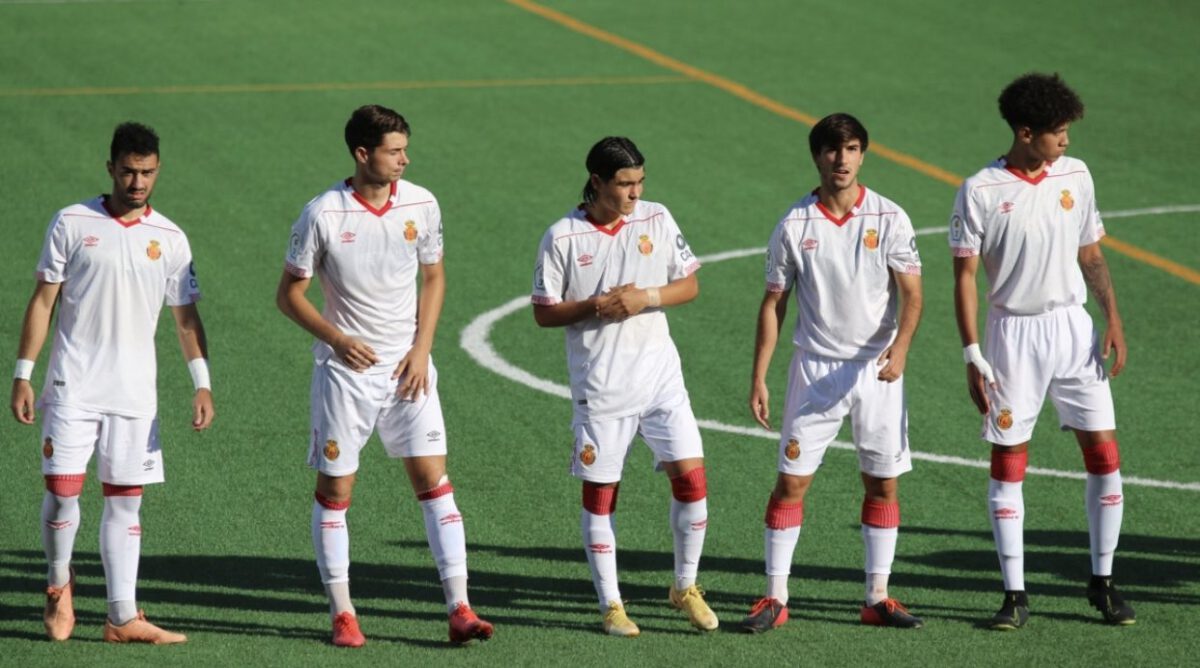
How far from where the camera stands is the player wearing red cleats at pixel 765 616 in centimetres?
836

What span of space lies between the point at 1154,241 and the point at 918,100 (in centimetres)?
611

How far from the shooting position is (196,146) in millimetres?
19531

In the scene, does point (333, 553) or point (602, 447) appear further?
point (602, 447)

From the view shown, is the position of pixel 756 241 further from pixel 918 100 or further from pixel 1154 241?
pixel 918 100

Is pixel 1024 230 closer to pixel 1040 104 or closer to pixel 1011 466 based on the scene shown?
pixel 1040 104

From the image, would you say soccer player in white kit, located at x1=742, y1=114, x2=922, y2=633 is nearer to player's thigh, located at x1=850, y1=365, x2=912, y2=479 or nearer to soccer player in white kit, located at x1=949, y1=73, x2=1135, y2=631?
player's thigh, located at x1=850, y1=365, x2=912, y2=479

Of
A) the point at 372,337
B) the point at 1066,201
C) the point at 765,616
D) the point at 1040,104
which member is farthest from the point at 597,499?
the point at 1040,104

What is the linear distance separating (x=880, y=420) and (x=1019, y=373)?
71 cm

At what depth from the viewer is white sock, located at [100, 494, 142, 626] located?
8070 millimetres

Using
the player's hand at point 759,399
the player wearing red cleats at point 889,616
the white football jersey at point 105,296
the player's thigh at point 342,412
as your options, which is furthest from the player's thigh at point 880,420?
the white football jersey at point 105,296

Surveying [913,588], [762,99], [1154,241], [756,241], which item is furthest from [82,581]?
[762,99]

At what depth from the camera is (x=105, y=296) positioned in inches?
313

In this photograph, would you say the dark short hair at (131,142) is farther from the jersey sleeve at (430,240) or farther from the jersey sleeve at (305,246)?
the jersey sleeve at (430,240)

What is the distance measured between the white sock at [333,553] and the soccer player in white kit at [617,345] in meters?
1.07
